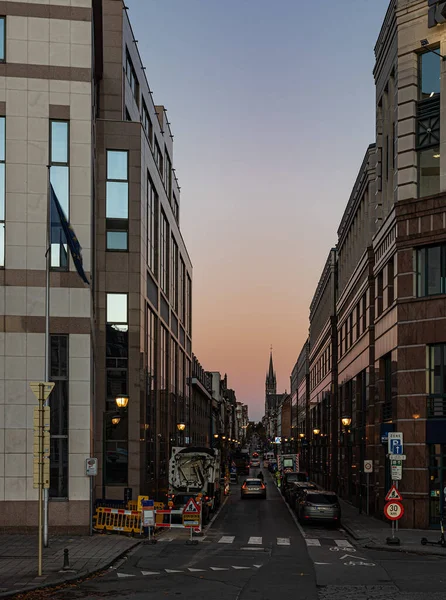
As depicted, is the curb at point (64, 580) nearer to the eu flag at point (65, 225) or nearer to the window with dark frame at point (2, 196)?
the eu flag at point (65, 225)

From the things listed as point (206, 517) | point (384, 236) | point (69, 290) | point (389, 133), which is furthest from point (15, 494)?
point (389, 133)

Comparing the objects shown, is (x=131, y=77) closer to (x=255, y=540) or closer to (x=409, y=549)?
(x=255, y=540)

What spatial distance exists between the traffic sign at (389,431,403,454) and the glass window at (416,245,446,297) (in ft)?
25.0

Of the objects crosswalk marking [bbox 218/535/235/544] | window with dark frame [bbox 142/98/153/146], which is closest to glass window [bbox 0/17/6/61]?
crosswalk marking [bbox 218/535/235/544]

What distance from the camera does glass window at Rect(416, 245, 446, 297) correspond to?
37375mm

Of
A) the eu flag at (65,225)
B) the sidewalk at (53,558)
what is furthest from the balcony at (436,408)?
the eu flag at (65,225)

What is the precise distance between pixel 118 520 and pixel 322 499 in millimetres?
10210

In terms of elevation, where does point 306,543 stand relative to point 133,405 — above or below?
below

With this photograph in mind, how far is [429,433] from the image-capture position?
36938mm

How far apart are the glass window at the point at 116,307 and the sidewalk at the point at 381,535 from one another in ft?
50.8

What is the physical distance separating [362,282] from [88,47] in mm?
25307

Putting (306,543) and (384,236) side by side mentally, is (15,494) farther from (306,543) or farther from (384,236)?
(384,236)

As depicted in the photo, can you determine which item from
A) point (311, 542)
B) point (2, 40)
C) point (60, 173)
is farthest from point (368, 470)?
point (2, 40)

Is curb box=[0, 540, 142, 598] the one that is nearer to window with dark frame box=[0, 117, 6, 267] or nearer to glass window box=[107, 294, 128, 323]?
window with dark frame box=[0, 117, 6, 267]
